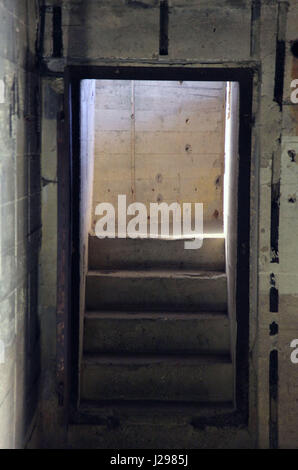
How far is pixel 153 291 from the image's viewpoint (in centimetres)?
482

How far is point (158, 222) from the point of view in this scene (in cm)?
691

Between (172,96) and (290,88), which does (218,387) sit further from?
(172,96)

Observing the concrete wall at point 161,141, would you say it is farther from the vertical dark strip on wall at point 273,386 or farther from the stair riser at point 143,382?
the vertical dark strip on wall at point 273,386

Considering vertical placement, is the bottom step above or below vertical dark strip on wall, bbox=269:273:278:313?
below

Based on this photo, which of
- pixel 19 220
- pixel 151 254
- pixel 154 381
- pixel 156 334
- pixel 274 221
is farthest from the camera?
pixel 151 254

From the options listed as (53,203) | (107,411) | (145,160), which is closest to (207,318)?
(107,411)

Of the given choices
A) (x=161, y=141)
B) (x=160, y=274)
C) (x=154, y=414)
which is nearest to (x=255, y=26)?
(x=160, y=274)

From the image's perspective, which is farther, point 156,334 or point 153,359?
point 156,334

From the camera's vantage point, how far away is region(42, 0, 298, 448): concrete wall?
12.4ft

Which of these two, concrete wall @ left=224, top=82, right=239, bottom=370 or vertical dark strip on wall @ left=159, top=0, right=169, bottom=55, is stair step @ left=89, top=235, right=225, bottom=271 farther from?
vertical dark strip on wall @ left=159, top=0, right=169, bottom=55

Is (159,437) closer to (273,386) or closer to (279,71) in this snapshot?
(273,386)

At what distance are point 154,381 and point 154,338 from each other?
0.34m

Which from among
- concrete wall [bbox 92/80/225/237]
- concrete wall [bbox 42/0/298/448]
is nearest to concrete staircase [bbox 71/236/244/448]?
concrete wall [bbox 42/0/298/448]

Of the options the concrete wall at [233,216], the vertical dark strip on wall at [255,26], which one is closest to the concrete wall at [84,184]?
the concrete wall at [233,216]
